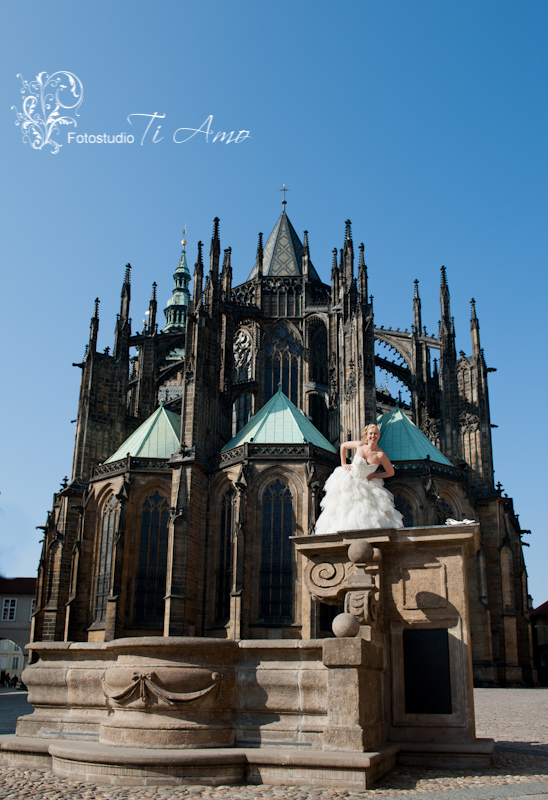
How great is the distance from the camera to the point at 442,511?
32812 millimetres

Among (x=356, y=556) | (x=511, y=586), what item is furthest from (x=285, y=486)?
(x=356, y=556)

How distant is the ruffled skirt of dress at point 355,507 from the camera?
434 inches

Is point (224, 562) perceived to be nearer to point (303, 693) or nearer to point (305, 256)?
point (305, 256)

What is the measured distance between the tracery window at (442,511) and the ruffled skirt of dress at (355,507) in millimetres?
21718

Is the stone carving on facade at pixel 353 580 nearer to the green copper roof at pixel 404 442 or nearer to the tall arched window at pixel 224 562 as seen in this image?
the tall arched window at pixel 224 562

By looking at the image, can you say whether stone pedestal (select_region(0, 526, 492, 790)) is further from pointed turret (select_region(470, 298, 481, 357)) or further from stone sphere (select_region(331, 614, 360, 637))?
pointed turret (select_region(470, 298, 481, 357))

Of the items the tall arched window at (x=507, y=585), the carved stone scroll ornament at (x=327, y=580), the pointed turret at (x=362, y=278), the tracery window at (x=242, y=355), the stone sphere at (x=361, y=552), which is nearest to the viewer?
the stone sphere at (x=361, y=552)

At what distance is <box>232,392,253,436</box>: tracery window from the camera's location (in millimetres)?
40531

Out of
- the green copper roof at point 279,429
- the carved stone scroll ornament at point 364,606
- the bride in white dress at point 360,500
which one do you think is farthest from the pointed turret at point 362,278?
the carved stone scroll ornament at point 364,606

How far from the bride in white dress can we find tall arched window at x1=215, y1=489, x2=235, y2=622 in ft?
64.7

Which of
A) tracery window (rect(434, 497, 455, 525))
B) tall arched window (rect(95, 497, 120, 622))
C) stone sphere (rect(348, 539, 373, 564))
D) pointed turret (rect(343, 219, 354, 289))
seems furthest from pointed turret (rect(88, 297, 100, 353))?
stone sphere (rect(348, 539, 373, 564))

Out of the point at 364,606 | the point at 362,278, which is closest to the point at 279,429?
the point at 362,278

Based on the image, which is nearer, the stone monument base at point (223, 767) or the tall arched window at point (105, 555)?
the stone monument base at point (223, 767)

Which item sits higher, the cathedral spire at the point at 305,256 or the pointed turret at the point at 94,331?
the cathedral spire at the point at 305,256
